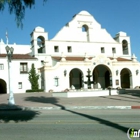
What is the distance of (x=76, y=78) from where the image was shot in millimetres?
46938

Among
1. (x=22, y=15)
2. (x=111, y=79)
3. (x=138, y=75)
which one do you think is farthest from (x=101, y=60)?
(x=22, y=15)

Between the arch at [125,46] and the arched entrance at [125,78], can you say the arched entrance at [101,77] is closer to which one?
the arched entrance at [125,78]

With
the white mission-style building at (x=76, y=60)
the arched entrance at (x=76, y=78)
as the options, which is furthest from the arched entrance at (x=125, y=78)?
the arched entrance at (x=76, y=78)

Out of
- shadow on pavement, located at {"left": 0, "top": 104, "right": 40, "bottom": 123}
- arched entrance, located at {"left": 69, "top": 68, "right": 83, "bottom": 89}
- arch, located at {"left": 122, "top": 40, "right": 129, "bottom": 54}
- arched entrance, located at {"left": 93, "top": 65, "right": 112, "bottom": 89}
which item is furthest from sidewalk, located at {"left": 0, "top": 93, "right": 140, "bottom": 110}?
arch, located at {"left": 122, "top": 40, "right": 129, "bottom": 54}

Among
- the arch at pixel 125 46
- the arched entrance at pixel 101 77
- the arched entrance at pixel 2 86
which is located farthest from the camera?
the arch at pixel 125 46

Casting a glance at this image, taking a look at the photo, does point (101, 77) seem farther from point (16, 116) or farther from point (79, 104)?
point (16, 116)

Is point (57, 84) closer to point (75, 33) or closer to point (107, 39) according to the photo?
point (75, 33)

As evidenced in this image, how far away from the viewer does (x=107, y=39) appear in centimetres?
5369

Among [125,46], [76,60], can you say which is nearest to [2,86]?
[76,60]

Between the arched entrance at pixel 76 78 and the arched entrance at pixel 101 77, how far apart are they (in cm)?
308

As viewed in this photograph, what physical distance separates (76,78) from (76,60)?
4.56m

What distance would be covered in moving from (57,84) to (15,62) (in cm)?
892

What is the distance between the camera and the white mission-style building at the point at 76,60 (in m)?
42.3

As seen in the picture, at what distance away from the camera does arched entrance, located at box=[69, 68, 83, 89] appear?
4638cm
